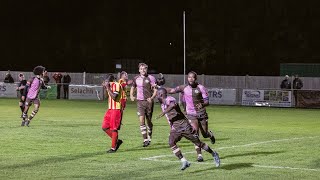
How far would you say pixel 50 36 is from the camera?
3228 inches

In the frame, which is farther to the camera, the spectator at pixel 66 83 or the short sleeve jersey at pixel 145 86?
the spectator at pixel 66 83

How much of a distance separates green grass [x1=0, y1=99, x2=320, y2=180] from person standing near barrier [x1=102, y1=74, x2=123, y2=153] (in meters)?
0.33

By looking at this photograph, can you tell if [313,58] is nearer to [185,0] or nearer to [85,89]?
[185,0]

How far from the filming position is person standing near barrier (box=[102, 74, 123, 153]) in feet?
64.2

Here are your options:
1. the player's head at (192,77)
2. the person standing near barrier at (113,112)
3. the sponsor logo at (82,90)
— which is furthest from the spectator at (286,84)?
the player's head at (192,77)

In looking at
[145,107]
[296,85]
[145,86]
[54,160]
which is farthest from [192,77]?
[296,85]

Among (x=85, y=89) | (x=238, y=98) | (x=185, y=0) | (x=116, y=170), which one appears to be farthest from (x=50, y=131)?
(x=185, y=0)

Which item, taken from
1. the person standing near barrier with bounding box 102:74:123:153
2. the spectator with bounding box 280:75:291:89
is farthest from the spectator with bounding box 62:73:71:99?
the person standing near barrier with bounding box 102:74:123:153

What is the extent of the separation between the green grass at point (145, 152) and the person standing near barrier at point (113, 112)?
33 centimetres

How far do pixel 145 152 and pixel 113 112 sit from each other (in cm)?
138

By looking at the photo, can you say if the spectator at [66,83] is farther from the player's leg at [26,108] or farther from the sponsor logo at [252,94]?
the player's leg at [26,108]

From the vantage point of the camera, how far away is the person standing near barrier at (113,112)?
1958cm

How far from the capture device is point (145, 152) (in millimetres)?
19750

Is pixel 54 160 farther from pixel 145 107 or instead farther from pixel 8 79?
pixel 8 79
